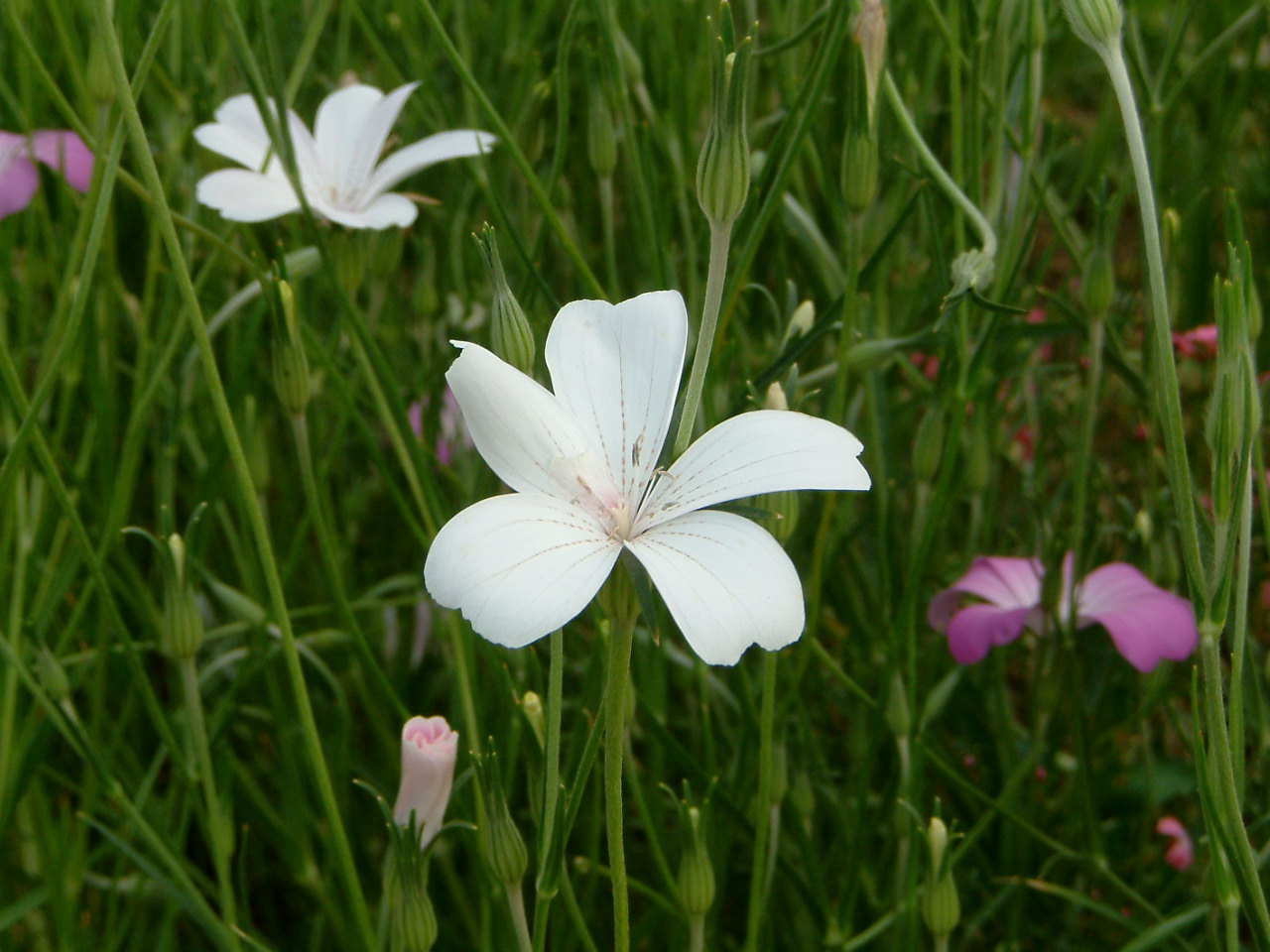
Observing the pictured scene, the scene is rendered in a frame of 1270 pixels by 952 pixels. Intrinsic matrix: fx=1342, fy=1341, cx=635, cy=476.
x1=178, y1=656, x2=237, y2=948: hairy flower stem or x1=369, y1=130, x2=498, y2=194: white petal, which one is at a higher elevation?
x1=369, y1=130, x2=498, y2=194: white petal

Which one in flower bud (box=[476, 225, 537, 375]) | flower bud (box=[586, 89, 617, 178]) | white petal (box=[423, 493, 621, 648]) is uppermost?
flower bud (box=[586, 89, 617, 178])

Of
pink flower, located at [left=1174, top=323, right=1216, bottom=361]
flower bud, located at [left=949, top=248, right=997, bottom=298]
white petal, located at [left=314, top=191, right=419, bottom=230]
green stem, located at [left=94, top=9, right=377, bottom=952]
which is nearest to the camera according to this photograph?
green stem, located at [left=94, top=9, right=377, bottom=952]

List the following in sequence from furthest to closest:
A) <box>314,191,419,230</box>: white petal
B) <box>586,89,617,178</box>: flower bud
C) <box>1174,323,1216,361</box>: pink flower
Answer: <box>1174,323,1216,361</box>: pink flower < <box>586,89,617,178</box>: flower bud < <box>314,191,419,230</box>: white petal

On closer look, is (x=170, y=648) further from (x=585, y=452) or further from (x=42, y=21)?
(x=42, y=21)

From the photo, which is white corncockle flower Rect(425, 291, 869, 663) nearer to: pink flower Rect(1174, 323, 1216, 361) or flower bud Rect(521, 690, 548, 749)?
flower bud Rect(521, 690, 548, 749)

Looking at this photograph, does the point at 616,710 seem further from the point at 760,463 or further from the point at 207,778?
the point at 207,778

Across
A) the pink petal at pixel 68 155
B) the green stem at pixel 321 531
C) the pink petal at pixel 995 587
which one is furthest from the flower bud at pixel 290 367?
the pink petal at pixel 995 587

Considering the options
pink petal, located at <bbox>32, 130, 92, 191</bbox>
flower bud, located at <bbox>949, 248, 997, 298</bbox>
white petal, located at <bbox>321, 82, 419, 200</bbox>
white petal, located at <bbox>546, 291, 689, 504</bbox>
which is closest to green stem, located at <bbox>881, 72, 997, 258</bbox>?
flower bud, located at <bbox>949, 248, 997, 298</bbox>
